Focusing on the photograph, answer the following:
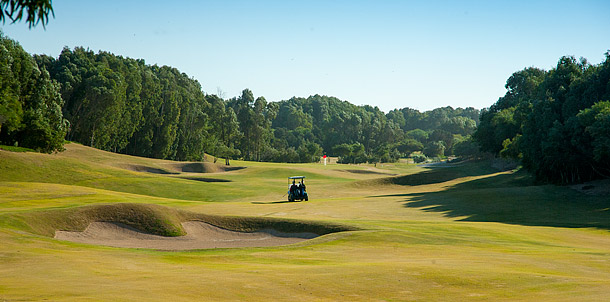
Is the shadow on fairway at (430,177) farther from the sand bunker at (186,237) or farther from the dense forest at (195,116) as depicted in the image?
the sand bunker at (186,237)

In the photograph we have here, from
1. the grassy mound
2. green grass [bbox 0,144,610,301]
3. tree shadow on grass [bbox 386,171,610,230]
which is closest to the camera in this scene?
green grass [bbox 0,144,610,301]

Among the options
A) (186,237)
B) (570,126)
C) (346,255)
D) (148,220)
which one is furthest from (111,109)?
(346,255)

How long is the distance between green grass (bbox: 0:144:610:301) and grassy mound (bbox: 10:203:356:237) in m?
0.08

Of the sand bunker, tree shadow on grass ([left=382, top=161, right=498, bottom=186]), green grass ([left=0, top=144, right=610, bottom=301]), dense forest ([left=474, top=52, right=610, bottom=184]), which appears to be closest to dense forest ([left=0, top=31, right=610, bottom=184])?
dense forest ([left=474, top=52, right=610, bottom=184])

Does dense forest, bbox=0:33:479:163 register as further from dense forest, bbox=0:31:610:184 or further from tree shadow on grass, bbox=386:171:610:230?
tree shadow on grass, bbox=386:171:610:230

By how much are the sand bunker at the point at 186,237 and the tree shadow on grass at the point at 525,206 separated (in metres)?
15.0

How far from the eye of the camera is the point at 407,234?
928 inches

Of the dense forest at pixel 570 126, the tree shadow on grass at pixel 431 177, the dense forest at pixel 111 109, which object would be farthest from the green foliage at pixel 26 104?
the dense forest at pixel 570 126

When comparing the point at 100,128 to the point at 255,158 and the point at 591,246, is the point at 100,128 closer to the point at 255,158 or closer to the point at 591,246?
the point at 255,158

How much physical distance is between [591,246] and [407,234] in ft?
27.9

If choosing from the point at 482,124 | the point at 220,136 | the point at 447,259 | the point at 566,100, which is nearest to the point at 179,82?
the point at 220,136

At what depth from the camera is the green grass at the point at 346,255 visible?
1132 cm

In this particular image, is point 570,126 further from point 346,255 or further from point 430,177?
point 346,255

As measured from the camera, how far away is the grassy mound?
2434 centimetres
